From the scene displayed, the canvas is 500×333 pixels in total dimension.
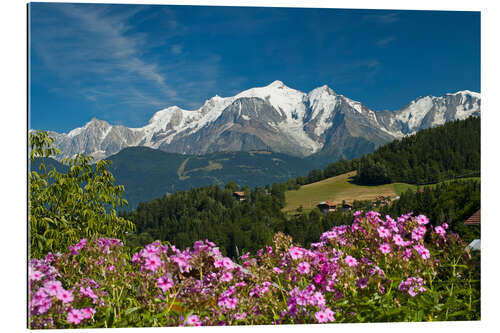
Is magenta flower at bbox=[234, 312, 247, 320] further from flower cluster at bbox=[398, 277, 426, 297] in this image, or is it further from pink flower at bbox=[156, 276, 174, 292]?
flower cluster at bbox=[398, 277, 426, 297]

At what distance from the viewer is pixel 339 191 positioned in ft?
33.3

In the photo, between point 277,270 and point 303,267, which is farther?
point 277,270

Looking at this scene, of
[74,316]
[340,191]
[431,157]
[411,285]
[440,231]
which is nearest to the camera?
[74,316]

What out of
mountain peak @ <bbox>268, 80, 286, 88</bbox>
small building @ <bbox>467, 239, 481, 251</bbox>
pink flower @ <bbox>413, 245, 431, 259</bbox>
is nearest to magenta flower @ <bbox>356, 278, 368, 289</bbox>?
pink flower @ <bbox>413, 245, 431, 259</bbox>

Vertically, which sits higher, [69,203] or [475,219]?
[69,203]

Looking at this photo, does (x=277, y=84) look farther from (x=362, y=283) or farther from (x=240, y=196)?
(x=240, y=196)

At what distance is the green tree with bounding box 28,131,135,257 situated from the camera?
16.1ft

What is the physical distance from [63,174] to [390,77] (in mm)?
4869

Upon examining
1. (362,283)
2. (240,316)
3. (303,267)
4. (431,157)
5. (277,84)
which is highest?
(277,84)

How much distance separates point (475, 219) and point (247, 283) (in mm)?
Answer: 3734

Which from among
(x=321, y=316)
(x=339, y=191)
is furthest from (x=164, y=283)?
(x=339, y=191)
